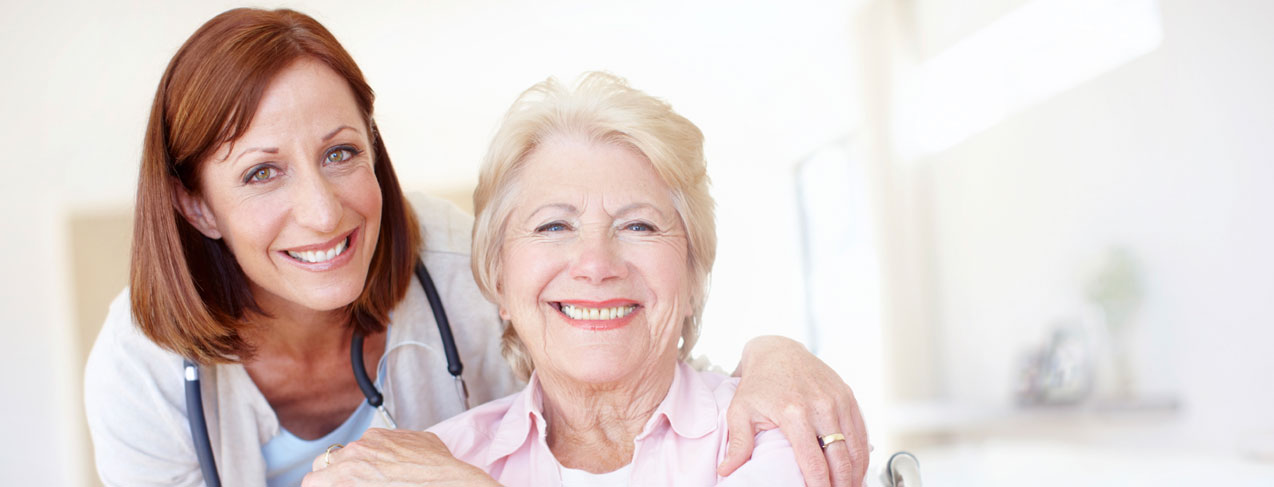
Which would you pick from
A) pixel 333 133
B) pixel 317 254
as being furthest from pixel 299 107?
pixel 317 254

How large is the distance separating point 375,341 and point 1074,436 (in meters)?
3.42

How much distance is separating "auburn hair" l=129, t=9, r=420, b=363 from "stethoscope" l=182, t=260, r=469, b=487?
0.06 meters

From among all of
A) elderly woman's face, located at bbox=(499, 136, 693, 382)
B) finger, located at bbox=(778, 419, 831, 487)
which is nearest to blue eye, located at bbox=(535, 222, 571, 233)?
elderly woman's face, located at bbox=(499, 136, 693, 382)

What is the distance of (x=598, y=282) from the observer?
1.25 m

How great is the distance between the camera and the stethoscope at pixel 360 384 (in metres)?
1.41

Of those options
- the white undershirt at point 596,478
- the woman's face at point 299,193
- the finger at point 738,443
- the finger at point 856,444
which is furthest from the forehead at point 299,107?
the finger at point 856,444

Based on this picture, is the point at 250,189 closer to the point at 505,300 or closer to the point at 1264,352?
the point at 505,300

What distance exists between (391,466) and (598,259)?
0.38 metres

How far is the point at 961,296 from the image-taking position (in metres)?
4.92

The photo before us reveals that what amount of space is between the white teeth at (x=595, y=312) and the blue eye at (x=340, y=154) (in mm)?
412

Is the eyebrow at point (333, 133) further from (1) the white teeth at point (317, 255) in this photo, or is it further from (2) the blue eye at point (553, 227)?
(2) the blue eye at point (553, 227)

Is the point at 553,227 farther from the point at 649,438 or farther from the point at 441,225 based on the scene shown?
the point at 441,225

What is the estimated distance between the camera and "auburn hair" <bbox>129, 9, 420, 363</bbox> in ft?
4.10

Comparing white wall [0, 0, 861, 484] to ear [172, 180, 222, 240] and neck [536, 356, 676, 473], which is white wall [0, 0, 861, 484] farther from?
neck [536, 356, 676, 473]
